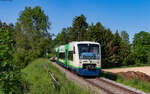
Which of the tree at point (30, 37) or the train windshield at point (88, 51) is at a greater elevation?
the tree at point (30, 37)

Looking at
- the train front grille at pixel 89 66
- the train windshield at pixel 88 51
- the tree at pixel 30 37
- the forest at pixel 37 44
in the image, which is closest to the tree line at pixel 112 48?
the forest at pixel 37 44

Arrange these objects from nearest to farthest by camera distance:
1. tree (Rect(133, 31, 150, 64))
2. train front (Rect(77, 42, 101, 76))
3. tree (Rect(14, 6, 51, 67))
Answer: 1. train front (Rect(77, 42, 101, 76))
2. tree (Rect(14, 6, 51, 67))
3. tree (Rect(133, 31, 150, 64))

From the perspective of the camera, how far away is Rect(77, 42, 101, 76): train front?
16344mm

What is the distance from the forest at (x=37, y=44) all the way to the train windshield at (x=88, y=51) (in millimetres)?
5441

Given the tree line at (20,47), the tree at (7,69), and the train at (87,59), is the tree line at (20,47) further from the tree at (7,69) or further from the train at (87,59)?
the train at (87,59)

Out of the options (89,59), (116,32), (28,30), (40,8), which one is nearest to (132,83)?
(89,59)

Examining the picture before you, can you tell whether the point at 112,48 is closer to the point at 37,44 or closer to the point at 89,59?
the point at 37,44

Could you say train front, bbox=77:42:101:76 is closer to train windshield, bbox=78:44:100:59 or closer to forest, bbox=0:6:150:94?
train windshield, bbox=78:44:100:59

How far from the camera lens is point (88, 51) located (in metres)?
17.2

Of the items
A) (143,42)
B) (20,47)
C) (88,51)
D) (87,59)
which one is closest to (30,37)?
(20,47)

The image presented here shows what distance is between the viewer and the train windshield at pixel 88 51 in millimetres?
16734

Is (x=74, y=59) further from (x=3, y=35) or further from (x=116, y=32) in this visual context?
(x=116, y=32)

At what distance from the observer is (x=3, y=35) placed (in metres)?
6.98

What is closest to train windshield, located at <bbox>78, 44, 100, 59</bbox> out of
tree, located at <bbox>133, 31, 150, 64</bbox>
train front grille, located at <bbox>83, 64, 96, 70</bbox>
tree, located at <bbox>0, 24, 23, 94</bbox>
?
train front grille, located at <bbox>83, 64, 96, 70</bbox>
